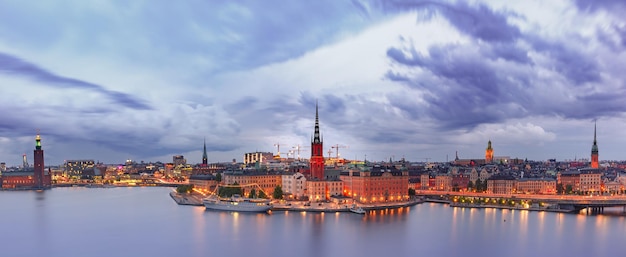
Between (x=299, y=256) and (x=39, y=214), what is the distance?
1842cm

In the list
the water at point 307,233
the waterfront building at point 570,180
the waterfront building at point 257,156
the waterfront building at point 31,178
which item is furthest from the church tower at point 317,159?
the waterfront building at point 257,156

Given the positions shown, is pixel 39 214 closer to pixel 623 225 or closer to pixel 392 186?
pixel 392 186

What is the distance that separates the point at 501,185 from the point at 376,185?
1259cm

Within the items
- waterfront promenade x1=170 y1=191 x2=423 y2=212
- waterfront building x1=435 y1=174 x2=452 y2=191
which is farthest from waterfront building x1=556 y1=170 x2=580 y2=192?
waterfront promenade x1=170 y1=191 x2=423 y2=212

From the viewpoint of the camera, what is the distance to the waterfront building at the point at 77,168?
80262 millimetres

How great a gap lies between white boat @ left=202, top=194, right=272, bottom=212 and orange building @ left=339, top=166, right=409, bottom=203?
6120 mm

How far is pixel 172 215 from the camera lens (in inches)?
1129

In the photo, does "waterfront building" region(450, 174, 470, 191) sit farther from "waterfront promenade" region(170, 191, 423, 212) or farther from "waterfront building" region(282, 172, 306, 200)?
"waterfront building" region(282, 172, 306, 200)

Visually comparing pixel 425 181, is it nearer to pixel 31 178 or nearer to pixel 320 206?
pixel 320 206

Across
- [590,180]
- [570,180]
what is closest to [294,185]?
[570,180]

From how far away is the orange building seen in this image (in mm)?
34156

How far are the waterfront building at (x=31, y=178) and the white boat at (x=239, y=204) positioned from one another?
35004 millimetres

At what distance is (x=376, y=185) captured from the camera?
34500 millimetres

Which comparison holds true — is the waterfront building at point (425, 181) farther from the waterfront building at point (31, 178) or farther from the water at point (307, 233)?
the waterfront building at point (31, 178)
